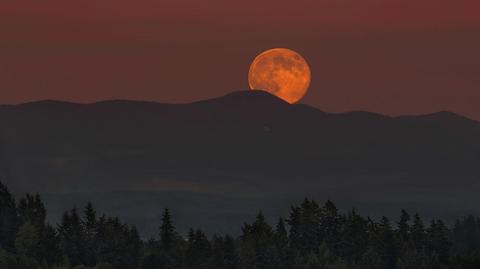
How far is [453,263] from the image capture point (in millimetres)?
156625

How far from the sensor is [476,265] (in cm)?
14925

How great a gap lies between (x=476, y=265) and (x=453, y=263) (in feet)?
24.6
